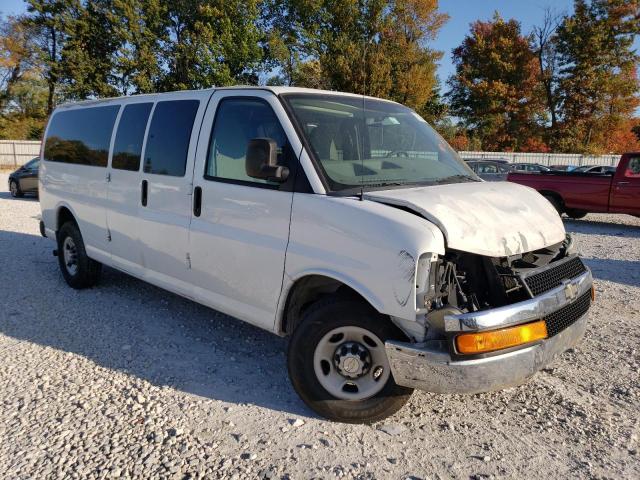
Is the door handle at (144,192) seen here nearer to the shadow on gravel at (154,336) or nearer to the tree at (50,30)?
the shadow on gravel at (154,336)

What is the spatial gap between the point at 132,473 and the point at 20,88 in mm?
49486

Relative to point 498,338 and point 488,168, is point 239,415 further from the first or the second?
point 488,168

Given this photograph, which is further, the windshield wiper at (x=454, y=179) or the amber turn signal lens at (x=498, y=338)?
the windshield wiper at (x=454, y=179)

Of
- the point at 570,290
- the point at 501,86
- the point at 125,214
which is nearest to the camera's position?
the point at 570,290

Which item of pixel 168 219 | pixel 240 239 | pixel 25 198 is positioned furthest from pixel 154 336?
pixel 25 198

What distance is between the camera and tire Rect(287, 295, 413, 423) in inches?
122

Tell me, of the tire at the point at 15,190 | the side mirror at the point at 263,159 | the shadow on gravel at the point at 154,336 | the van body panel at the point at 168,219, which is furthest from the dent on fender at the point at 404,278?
the tire at the point at 15,190

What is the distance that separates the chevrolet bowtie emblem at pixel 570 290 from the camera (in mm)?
3203

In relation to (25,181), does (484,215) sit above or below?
above

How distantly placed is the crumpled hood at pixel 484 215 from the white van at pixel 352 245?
0.01 metres

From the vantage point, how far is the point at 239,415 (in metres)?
3.34

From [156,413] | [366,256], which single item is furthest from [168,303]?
[366,256]

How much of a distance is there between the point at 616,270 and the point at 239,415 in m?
6.61

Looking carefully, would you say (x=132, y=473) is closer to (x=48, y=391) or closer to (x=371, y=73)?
(x=48, y=391)
